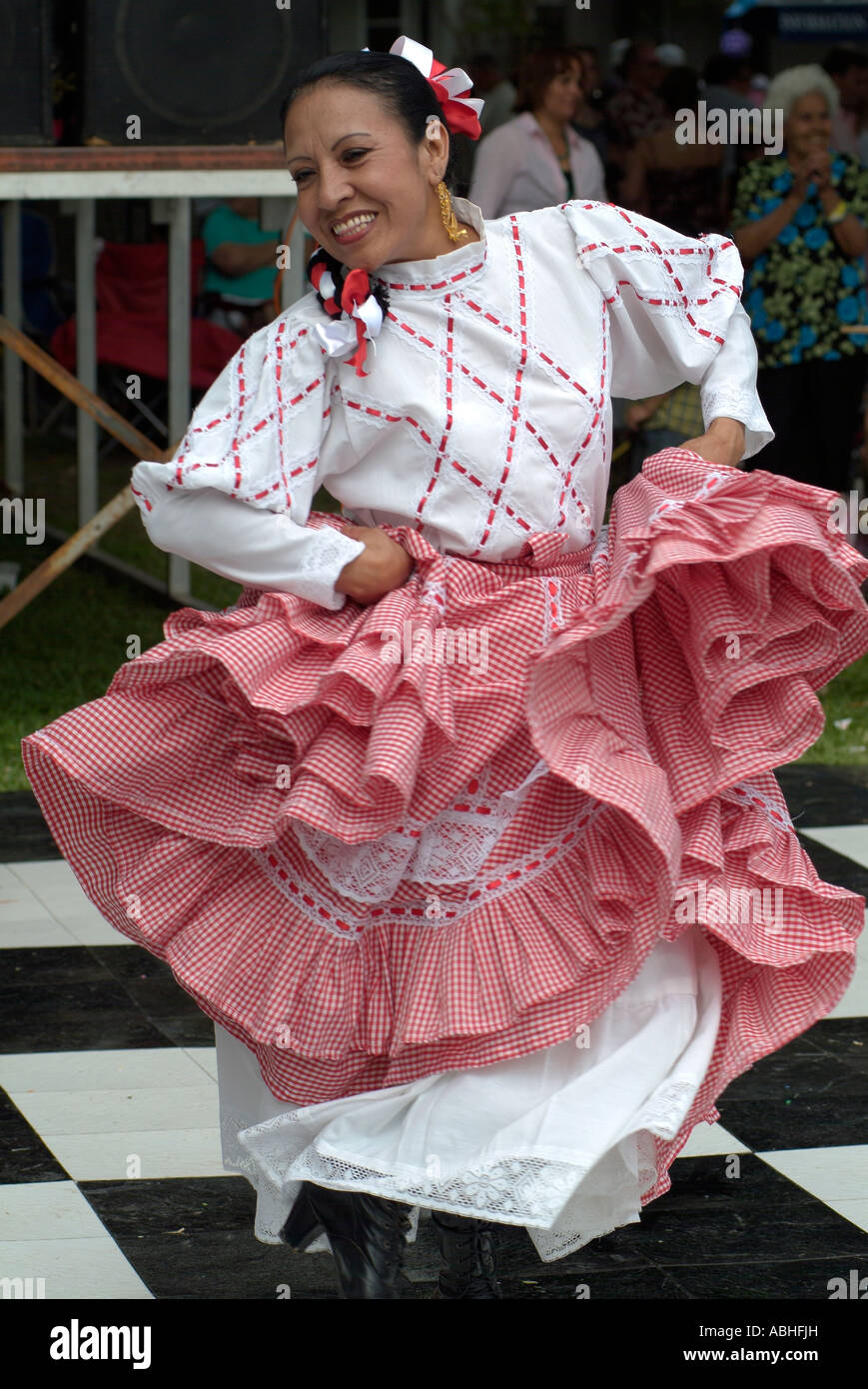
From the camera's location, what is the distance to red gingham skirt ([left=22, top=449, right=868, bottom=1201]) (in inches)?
76.7

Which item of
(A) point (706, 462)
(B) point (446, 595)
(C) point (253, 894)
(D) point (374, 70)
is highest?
(D) point (374, 70)

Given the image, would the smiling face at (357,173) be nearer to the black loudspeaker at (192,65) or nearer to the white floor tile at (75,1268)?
the white floor tile at (75,1268)

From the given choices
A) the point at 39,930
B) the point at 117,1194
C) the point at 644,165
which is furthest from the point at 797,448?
the point at 117,1194

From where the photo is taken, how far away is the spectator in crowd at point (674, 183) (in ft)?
23.3

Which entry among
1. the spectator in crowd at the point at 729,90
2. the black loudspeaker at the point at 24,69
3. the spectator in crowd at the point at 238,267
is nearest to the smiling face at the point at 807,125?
the spectator in crowd at the point at 729,90

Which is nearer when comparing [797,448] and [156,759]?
[156,759]

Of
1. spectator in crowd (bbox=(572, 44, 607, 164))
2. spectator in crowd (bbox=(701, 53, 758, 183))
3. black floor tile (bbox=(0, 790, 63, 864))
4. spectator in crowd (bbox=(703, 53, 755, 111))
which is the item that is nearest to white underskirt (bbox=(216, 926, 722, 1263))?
black floor tile (bbox=(0, 790, 63, 864))

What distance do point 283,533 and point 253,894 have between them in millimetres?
398

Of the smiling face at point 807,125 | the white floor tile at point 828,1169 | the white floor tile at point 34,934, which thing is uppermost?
the smiling face at point 807,125

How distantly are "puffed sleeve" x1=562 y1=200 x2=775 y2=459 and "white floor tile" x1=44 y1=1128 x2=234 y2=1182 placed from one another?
4.16 ft

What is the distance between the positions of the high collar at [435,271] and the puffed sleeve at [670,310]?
137mm

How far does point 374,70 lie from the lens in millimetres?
2078

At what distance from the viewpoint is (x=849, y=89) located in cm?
877
